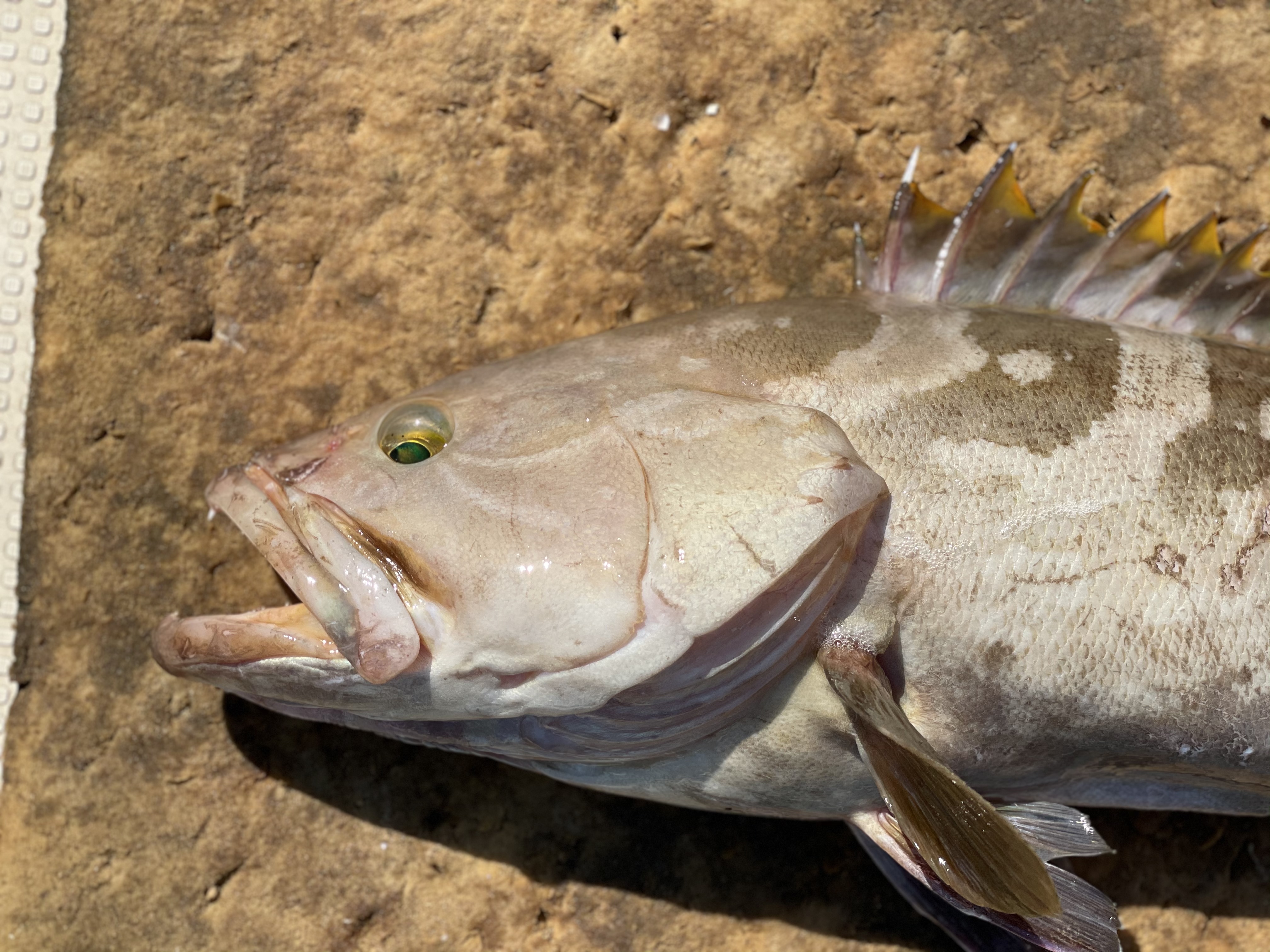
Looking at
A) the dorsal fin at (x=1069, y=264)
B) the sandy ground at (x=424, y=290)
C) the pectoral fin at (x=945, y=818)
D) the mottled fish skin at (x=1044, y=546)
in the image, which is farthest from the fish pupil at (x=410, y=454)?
the dorsal fin at (x=1069, y=264)

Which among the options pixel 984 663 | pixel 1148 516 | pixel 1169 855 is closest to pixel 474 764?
pixel 984 663

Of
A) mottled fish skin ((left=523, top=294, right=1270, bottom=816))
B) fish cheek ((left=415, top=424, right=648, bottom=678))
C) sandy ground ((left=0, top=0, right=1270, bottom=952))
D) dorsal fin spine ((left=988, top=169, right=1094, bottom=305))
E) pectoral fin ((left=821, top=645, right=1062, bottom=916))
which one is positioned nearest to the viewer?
fish cheek ((left=415, top=424, right=648, bottom=678))

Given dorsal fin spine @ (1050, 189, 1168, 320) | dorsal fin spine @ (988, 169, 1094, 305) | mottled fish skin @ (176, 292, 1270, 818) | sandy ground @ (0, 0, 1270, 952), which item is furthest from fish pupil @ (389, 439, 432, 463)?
dorsal fin spine @ (1050, 189, 1168, 320)

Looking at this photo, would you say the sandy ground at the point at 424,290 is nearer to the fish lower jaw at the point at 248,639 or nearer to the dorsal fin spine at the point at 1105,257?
the dorsal fin spine at the point at 1105,257

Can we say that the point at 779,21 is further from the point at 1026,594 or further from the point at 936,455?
the point at 1026,594

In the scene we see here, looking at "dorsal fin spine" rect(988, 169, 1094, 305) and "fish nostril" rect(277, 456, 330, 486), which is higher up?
"dorsal fin spine" rect(988, 169, 1094, 305)

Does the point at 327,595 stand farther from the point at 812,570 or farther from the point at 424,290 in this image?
the point at 424,290

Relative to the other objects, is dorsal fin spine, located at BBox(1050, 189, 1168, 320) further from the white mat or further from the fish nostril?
the white mat
